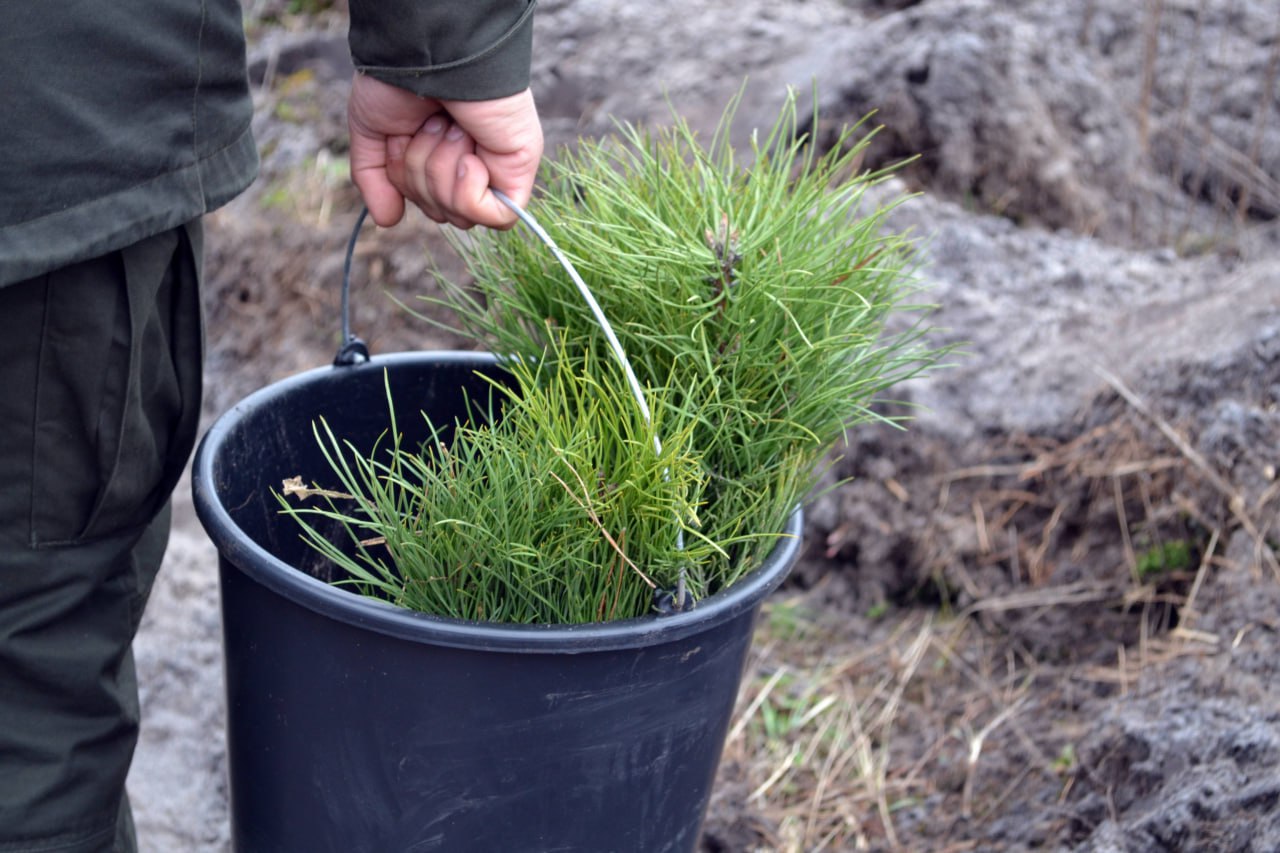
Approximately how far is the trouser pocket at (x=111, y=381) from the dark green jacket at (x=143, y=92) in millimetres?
70

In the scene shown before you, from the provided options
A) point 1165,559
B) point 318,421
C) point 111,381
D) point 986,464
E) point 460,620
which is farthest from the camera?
point 986,464

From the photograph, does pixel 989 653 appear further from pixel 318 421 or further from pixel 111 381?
pixel 111 381

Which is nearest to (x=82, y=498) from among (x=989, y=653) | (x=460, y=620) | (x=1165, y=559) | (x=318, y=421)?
(x=318, y=421)

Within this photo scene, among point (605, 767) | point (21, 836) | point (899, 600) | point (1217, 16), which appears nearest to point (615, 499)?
point (605, 767)

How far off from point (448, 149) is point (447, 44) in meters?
0.12

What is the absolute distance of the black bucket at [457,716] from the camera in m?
0.96

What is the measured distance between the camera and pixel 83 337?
106cm

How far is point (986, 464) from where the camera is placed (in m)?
2.08

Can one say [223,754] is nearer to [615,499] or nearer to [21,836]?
[21,836]

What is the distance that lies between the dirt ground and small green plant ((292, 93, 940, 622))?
13 centimetres

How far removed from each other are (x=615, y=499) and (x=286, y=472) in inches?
19.4

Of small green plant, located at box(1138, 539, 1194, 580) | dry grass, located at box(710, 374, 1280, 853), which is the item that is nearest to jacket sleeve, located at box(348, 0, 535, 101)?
dry grass, located at box(710, 374, 1280, 853)

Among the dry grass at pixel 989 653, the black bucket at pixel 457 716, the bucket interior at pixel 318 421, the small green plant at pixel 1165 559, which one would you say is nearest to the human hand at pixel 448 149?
the bucket interior at pixel 318 421

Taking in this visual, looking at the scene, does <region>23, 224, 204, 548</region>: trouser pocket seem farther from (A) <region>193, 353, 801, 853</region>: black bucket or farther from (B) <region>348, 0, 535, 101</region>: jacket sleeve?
(B) <region>348, 0, 535, 101</region>: jacket sleeve
